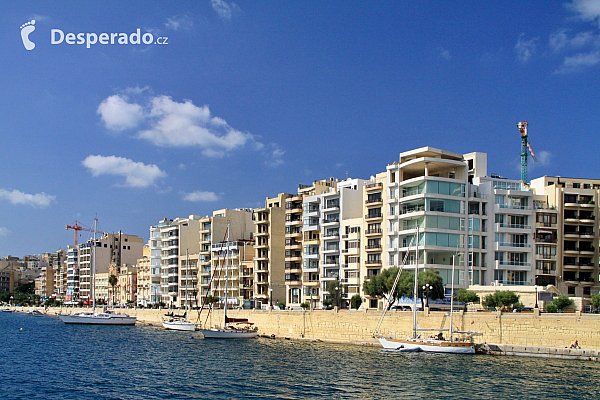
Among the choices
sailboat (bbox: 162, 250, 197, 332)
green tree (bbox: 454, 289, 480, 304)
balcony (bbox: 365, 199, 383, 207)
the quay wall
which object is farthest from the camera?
sailboat (bbox: 162, 250, 197, 332)

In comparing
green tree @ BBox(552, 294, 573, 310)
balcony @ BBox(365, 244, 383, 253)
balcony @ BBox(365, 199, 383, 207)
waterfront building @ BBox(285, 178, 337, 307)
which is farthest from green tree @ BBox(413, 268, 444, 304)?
waterfront building @ BBox(285, 178, 337, 307)

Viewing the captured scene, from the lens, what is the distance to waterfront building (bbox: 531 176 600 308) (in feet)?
319

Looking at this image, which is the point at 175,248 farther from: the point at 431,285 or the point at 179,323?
the point at 431,285

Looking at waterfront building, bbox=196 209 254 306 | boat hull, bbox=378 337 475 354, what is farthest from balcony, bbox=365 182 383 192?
waterfront building, bbox=196 209 254 306

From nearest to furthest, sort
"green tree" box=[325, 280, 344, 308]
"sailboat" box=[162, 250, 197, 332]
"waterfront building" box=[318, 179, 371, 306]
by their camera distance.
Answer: "green tree" box=[325, 280, 344, 308] → "waterfront building" box=[318, 179, 371, 306] → "sailboat" box=[162, 250, 197, 332]

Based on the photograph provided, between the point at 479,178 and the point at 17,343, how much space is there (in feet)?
242

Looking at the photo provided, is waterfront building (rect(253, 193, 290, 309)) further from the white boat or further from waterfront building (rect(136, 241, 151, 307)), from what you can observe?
waterfront building (rect(136, 241, 151, 307))

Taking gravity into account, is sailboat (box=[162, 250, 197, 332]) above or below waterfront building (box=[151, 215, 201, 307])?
below

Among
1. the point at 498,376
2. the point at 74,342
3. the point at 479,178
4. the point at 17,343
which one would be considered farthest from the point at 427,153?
the point at 17,343

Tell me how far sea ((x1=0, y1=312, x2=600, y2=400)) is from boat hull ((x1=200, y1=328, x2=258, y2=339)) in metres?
12.1

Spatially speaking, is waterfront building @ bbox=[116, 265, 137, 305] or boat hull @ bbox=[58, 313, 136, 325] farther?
waterfront building @ bbox=[116, 265, 137, 305]

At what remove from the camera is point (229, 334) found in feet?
308

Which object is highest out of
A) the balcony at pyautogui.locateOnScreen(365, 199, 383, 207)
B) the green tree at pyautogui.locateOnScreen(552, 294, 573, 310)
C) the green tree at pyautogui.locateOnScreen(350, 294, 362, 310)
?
the balcony at pyautogui.locateOnScreen(365, 199, 383, 207)

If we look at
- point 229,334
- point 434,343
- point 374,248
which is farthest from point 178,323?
point 434,343
